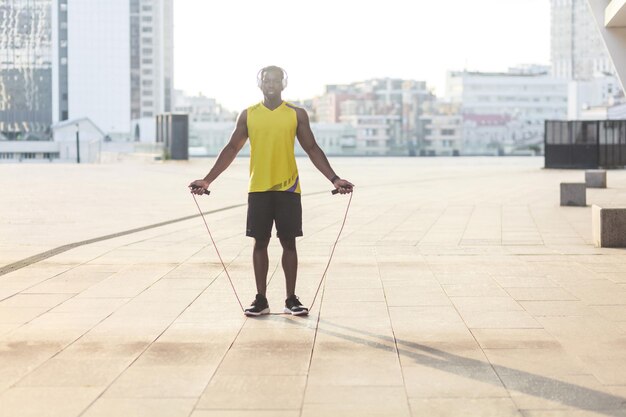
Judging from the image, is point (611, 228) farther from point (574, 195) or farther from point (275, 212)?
point (574, 195)

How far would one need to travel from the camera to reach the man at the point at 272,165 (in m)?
6.87

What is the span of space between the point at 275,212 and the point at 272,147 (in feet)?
1.57

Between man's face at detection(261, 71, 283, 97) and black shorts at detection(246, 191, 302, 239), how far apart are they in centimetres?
70

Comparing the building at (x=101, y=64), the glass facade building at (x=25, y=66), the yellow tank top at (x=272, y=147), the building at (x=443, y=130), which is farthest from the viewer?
the building at (x=443, y=130)

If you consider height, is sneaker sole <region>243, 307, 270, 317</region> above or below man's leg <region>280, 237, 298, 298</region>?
below

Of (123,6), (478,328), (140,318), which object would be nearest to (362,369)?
(478,328)

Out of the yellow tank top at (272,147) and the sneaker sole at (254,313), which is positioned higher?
the yellow tank top at (272,147)

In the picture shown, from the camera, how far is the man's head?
22.6 ft

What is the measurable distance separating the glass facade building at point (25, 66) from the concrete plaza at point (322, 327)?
143 meters

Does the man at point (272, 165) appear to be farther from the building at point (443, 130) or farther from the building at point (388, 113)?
the building at point (443, 130)

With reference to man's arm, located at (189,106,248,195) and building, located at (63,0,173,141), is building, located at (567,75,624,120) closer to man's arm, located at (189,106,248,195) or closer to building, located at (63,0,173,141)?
building, located at (63,0,173,141)

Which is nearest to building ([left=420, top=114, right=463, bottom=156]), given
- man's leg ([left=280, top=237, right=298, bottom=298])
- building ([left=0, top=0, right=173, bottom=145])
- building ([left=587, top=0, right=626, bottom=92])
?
building ([left=0, top=0, right=173, bottom=145])

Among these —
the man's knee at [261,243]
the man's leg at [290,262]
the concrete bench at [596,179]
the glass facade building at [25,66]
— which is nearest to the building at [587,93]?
the glass facade building at [25,66]

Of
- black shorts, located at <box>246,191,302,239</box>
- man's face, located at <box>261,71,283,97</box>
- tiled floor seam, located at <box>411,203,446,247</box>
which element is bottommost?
tiled floor seam, located at <box>411,203,446,247</box>
